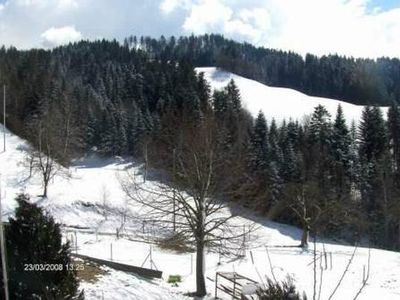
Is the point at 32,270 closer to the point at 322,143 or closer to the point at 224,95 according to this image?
the point at 322,143

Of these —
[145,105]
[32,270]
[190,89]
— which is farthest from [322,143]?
[32,270]

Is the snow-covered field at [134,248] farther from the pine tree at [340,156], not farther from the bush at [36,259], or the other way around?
the pine tree at [340,156]

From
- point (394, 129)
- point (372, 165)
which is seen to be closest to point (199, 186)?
point (372, 165)

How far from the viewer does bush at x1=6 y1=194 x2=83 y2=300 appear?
403 inches

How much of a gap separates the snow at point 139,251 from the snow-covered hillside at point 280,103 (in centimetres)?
5396

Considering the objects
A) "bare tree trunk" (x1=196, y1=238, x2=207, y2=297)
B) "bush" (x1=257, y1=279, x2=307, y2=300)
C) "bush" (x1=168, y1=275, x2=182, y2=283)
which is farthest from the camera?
"bush" (x1=168, y1=275, x2=182, y2=283)

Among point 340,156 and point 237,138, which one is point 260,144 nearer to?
point 340,156

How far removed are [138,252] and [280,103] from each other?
10562 centimetres

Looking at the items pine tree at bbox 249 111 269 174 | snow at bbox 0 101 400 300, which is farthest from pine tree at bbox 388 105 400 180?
snow at bbox 0 101 400 300

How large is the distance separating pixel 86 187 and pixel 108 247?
27.5 m

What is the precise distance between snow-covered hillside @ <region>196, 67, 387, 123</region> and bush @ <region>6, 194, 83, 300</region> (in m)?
109

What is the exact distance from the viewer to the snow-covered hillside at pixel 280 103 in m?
123

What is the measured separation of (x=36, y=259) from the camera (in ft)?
33.9
